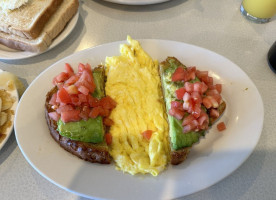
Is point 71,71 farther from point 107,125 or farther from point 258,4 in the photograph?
point 258,4

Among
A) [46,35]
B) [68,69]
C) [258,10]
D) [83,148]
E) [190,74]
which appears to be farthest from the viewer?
[258,10]

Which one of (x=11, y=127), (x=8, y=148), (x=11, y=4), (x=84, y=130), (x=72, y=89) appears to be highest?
(x=11, y=4)

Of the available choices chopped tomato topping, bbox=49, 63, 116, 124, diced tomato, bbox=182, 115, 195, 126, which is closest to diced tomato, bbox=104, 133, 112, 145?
chopped tomato topping, bbox=49, 63, 116, 124

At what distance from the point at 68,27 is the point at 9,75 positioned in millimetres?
897

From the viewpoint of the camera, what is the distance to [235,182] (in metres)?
1.89

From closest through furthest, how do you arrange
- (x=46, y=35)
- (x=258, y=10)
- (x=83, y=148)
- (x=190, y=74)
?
1. (x=83, y=148)
2. (x=190, y=74)
3. (x=46, y=35)
4. (x=258, y=10)

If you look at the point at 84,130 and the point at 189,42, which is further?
the point at 189,42

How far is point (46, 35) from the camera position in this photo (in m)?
2.55

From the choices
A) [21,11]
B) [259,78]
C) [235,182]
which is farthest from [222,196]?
[21,11]

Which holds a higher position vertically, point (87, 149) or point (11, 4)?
point (11, 4)

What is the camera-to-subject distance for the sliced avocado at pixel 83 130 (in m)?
1.80

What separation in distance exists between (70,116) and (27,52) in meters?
1.28

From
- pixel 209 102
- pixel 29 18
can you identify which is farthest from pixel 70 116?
pixel 29 18

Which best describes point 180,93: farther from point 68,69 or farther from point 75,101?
point 68,69
